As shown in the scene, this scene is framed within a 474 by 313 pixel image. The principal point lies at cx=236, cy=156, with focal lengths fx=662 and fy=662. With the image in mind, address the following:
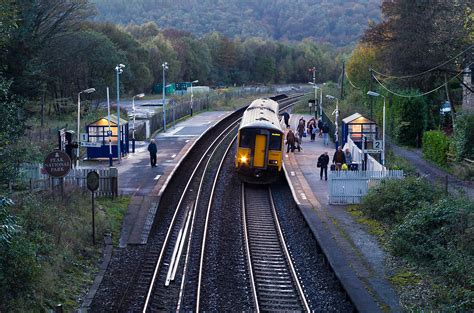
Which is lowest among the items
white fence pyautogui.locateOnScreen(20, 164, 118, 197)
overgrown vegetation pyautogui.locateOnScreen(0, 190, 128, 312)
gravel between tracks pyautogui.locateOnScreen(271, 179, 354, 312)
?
gravel between tracks pyautogui.locateOnScreen(271, 179, 354, 312)

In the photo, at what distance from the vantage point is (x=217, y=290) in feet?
47.3

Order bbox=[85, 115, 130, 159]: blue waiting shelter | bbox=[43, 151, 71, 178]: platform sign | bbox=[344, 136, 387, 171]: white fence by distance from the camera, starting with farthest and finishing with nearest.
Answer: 1. bbox=[85, 115, 130, 159]: blue waiting shelter
2. bbox=[344, 136, 387, 171]: white fence
3. bbox=[43, 151, 71, 178]: platform sign

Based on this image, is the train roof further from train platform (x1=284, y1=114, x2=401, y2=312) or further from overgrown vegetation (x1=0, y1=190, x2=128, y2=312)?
overgrown vegetation (x1=0, y1=190, x2=128, y2=312)

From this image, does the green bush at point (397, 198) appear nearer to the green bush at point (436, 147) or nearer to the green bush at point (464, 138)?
the green bush at point (464, 138)

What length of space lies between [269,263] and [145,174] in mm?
12370

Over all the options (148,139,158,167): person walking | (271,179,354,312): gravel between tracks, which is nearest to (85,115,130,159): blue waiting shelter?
(148,139,158,167): person walking

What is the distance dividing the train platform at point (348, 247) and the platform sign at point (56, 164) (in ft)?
23.3

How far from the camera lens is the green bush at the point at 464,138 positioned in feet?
94.4

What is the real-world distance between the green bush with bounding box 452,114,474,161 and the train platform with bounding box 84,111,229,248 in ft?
41.6

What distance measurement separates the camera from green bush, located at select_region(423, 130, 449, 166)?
103ft

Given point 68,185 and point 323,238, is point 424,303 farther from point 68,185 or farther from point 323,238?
point 68,185

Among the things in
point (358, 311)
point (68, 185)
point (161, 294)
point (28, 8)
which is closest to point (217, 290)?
point (161, 294)

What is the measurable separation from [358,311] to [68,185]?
11.8 m

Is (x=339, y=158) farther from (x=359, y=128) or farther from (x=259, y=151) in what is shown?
(x=359, y=128)
